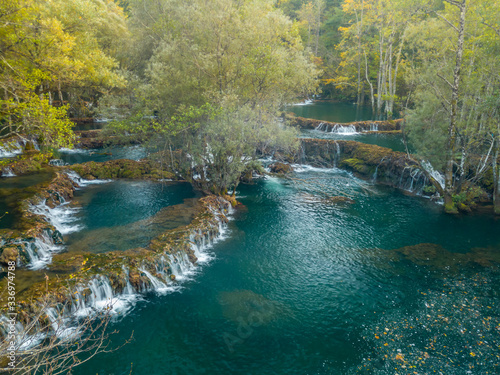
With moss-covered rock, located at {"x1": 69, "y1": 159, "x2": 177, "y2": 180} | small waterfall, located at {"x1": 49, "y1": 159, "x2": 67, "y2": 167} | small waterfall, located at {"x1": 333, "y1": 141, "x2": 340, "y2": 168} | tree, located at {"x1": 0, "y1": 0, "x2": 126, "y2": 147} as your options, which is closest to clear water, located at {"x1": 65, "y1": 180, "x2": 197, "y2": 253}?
moss-covered rock, located at {"x1": 69, "y1": 159, "x2": 177, "y2": 180}

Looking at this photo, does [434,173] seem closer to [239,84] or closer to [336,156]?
[336,156]

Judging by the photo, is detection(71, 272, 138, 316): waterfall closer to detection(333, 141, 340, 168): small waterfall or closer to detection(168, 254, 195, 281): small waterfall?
detection(168, 254, 195, 281): small waterfall

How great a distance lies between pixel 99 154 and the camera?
33656 mm

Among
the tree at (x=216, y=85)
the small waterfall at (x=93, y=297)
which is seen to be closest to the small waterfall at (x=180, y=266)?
the small waterfall at (x=93, y=297)

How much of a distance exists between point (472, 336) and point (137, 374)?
12.1 m

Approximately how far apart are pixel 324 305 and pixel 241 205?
11.6 meters

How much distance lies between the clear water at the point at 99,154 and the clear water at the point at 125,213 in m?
7.07

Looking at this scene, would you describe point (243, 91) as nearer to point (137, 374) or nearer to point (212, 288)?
point (212, 288)

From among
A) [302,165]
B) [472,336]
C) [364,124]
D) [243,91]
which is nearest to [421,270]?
[472,336]

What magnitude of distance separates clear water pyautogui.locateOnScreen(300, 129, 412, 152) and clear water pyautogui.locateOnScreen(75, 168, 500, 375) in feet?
58.0

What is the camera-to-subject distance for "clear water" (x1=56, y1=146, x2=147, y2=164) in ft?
106

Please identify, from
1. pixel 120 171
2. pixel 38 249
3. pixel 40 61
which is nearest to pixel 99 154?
pixel 120 171

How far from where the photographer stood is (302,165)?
112 feet

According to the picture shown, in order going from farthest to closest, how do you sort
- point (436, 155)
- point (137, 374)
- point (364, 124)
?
point (364, 124), point (436, 155), point (137, 374)
